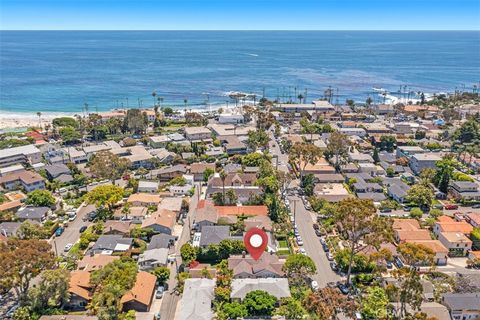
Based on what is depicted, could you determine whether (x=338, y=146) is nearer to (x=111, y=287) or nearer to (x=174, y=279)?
(x=174, y=279)

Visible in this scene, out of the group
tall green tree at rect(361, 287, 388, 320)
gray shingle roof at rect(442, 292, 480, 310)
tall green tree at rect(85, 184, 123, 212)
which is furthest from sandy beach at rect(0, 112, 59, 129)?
gray shingle roof at rect(442, 292, 480, 310)

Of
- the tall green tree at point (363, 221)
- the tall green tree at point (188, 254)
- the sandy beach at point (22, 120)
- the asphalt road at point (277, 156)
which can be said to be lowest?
the tall green tree at point (188, 254)

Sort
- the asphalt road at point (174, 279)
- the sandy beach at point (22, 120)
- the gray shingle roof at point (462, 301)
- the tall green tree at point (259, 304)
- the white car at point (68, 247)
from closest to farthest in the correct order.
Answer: the tall green tree at point (259, 304) < the gray shingle roof at point (462, 301) < the asphalt road at point (174, 279) < the white car at point (68, 247) < the sandy beach at point (22, 120)

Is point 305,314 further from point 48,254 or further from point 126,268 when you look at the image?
point 48,254

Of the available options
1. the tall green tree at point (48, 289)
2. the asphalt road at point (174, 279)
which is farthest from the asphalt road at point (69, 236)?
the asphalt road at point (174, 279)

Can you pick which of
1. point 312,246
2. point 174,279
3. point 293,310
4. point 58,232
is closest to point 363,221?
point 293,310

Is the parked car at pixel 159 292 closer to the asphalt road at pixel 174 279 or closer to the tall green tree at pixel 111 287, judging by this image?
the asphalt road at pixel 174 279

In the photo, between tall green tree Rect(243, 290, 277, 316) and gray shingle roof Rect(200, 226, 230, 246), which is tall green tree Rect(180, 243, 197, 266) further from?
tall green tree Rect(243, 290, 277, 316)

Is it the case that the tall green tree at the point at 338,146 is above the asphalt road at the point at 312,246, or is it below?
above
